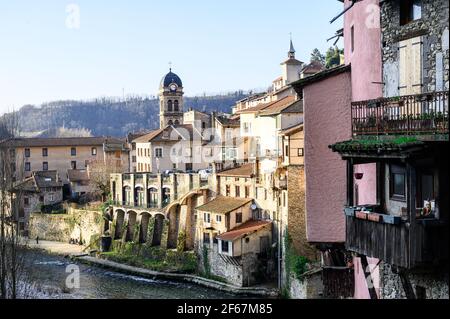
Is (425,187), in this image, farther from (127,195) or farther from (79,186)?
(79,186)

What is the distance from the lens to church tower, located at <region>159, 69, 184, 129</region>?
82762 mm

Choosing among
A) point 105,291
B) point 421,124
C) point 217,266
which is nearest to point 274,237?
point 217,266

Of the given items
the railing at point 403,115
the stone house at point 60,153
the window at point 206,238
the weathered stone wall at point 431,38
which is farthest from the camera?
the stone house at point 60,153

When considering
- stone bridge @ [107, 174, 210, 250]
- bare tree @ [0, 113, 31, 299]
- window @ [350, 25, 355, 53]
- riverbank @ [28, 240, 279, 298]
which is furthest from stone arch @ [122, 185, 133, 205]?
window @ [350, 25, 355, 53]

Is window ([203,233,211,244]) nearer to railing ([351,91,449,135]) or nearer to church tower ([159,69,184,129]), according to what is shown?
railing ([351,91,449,135])

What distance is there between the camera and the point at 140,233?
55.9 m

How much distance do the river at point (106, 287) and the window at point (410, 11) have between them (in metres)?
27.7

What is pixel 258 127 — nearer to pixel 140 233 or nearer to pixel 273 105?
pixel 273 105

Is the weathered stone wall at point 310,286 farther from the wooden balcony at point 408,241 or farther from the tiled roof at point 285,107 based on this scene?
the wooden balcony at point 408,241

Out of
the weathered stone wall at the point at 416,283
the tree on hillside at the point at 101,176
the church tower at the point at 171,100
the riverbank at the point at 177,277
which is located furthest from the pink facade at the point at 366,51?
the church tower at the point at 171,100

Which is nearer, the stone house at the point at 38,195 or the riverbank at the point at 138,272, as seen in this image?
the riverbank at the point at 138,272

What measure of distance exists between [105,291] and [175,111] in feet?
142

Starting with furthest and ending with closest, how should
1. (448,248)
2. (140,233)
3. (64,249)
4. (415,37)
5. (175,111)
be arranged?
(175,111), (64,249), (140,233), (415,37), (448,248)

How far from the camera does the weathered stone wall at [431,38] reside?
10.5 meters
